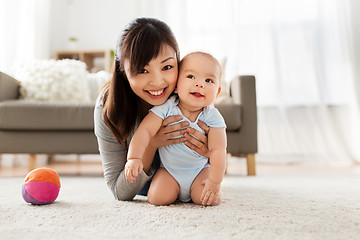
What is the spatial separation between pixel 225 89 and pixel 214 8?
141 centimetres

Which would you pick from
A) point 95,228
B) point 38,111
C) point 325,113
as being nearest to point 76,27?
point 38,111

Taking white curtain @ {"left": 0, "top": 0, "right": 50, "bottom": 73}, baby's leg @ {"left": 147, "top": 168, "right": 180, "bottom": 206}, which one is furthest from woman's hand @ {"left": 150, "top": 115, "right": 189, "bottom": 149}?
white curtain @ {"left": 0, "top": 0, "right": 50, "bottom": 73}

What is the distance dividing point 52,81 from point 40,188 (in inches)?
52.5

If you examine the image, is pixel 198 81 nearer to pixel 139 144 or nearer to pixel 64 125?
pixel 139 144

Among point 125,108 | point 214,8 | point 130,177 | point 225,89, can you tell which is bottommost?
point 130,177

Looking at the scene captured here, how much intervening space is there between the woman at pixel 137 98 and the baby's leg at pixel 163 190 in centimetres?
5

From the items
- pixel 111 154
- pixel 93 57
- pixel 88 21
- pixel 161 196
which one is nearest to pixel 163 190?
pixel 161 196

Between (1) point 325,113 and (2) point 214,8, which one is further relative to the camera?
A: (2) point 214,8

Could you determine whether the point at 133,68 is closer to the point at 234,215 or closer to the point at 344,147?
the point at 234,215

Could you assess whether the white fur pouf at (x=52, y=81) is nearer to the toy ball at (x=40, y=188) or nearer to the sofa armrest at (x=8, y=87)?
the sofa armrest at (x=8, y=87)

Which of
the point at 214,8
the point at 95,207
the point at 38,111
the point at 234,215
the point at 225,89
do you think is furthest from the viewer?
the point at 214,8

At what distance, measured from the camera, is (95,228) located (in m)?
0.71

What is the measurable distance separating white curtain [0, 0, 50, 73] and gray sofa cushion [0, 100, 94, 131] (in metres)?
0.93

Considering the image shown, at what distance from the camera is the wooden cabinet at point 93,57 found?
343 cm
